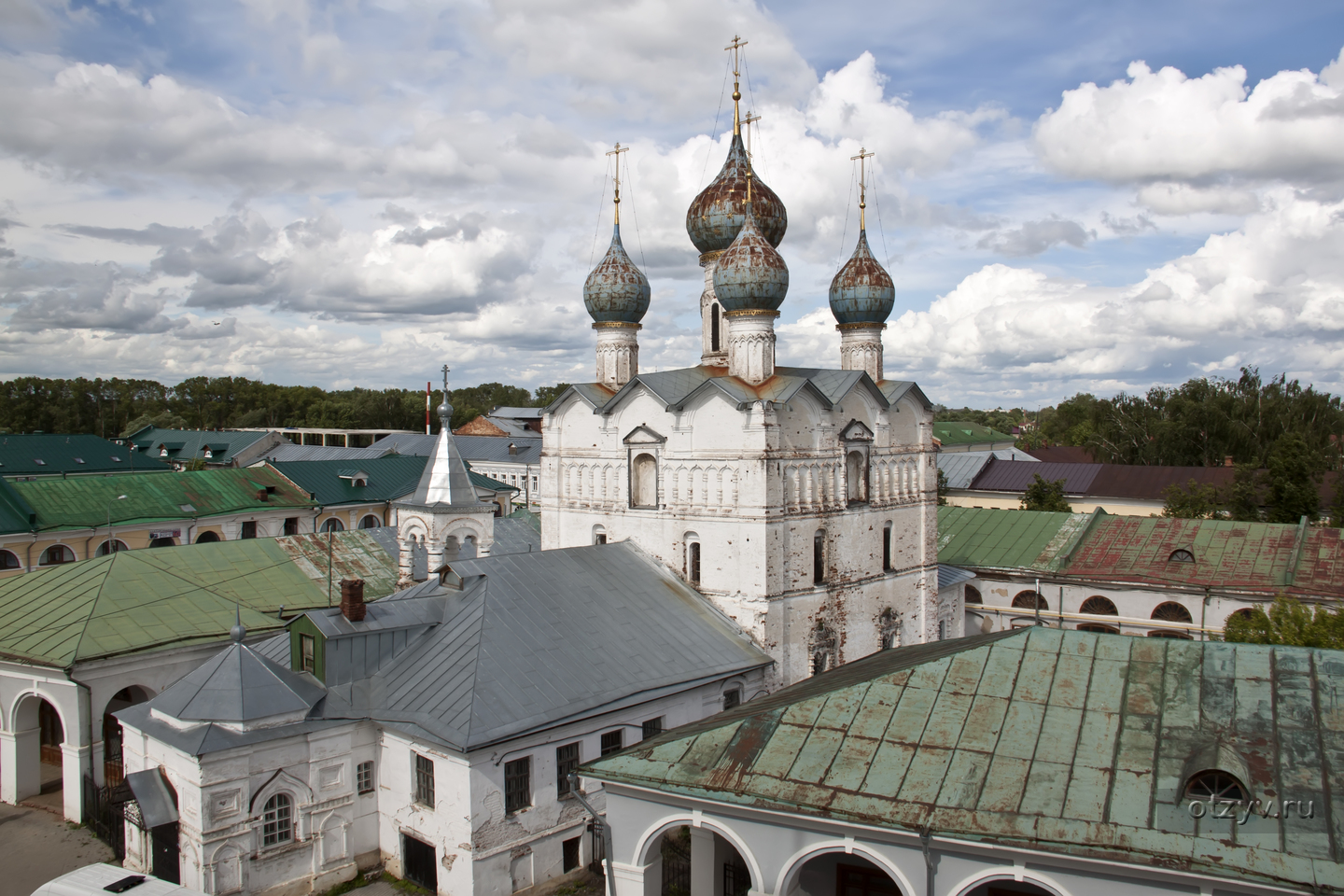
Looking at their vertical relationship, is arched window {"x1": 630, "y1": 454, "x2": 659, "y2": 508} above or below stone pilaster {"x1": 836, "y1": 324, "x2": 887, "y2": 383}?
below

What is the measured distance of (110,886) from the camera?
12.1 m

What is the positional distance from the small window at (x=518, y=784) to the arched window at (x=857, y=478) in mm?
11615

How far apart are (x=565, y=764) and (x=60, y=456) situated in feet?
156

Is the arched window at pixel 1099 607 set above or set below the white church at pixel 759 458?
below

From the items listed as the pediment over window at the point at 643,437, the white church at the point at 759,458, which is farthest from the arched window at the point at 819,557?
the pediment over window at the point at 643,437

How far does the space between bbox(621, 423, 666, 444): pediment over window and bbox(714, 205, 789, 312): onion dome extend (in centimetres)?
374

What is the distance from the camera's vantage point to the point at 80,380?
119 metres

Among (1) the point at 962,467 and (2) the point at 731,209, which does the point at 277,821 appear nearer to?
(2) the point at 731,209

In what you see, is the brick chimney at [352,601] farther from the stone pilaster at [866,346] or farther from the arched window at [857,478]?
the stone pilaster at [866,346]

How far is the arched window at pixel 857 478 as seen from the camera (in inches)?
940

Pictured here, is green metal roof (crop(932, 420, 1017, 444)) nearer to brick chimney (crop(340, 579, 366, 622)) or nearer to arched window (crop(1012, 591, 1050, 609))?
arched window (crop(1012, 591, 1050, 609))

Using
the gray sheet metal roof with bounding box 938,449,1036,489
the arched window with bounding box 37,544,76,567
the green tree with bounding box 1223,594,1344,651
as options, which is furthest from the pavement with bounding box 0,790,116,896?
the gray sheet metal roof with bounding box 938,449,1036,489

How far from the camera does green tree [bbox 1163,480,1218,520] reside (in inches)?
1646

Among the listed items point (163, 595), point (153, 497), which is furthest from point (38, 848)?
point (153, 497)
